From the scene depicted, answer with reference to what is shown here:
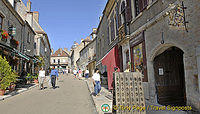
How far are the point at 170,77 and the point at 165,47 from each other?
175 centimetres

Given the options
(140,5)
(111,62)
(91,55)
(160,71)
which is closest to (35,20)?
(91,55)

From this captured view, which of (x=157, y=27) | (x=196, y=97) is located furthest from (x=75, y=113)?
(x=157, y=27)

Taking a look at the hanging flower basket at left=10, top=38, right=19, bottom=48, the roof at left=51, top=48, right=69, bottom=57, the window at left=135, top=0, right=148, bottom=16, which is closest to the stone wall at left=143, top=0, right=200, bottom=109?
the window at left=135, top=0, right=148, bottom=16

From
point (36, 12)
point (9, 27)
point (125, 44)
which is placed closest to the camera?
point (125, 44)

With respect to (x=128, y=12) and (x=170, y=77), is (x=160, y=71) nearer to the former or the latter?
(x=170, y=77)

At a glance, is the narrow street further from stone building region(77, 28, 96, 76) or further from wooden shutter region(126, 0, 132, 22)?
stone building region(77, 28, 96, 76)

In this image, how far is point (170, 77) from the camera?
6.95 m

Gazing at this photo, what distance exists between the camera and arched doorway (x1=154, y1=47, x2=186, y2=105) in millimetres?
6746

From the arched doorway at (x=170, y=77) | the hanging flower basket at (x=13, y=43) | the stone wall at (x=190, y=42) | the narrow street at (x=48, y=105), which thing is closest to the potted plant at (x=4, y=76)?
the narrow street at (x=48, y=105)

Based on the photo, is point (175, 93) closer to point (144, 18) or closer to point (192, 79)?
point (192, 79)

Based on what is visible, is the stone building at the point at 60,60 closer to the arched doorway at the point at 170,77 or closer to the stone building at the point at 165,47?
the stone building at the point at 165,47

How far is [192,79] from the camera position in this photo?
14.5 ft

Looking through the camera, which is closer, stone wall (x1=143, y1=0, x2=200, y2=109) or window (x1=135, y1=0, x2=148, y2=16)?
stone wall (x1=143, y1=0, x2=200, y2=109)

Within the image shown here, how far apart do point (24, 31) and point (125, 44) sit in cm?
1171
